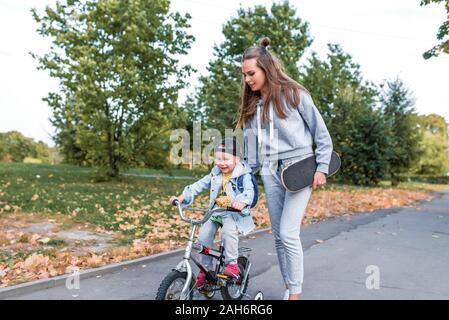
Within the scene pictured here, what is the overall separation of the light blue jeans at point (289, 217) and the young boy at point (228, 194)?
0.63 feet

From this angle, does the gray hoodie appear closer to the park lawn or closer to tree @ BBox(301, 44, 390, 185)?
the park lawn

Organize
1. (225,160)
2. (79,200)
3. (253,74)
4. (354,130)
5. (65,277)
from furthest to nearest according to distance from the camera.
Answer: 1. (354,130)
2. (79,200)
3. (65,277)
4. (225,160)
5. (253,74)

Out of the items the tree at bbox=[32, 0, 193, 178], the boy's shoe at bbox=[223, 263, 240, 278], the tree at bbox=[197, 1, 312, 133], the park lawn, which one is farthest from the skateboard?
the tree at bbox=[197, 1, 312, 133]

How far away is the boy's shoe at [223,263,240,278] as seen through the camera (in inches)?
153

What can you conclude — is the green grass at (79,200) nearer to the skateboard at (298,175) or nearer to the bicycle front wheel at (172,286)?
the bicycle front wheel at (172,286)

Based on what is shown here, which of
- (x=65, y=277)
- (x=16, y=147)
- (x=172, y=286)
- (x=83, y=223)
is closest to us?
(x=172, y=286)

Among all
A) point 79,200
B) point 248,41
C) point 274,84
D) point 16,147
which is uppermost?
point 248,41

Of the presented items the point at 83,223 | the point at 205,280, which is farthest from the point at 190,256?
the point at 83,223

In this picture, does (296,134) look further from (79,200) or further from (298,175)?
(79,200)

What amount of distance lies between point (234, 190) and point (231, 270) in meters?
0.65

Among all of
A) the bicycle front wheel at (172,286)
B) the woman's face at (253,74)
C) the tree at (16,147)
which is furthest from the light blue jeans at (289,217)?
the tree at (16,147)

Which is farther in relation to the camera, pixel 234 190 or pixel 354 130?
pixel 354 130

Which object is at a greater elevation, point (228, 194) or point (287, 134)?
point (287, 134)

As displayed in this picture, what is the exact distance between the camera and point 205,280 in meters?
3.92
